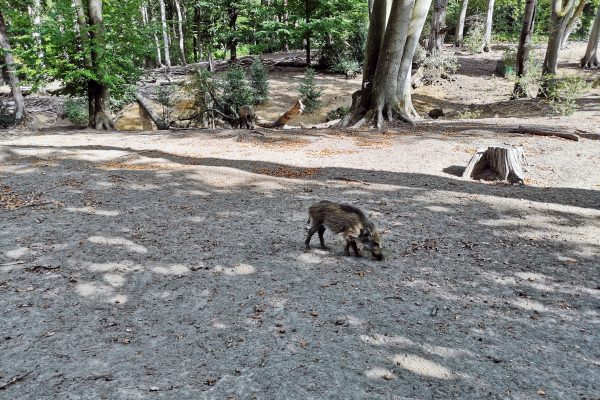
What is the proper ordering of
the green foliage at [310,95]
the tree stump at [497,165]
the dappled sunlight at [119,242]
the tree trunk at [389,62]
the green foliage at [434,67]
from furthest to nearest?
the green foliage at [434,67] < the green foliage at [310,95] < the tree trunk at [389,62] < the tree stump at [497,165] < the dappled sunlight at [119,242]

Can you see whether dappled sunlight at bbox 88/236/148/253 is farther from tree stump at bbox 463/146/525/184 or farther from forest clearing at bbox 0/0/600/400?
tree stump at bbox 463/146/525/184

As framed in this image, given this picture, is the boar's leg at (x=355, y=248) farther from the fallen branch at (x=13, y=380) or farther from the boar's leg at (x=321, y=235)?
the fallen branch at (x=13, y=380)

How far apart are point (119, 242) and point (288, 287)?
2.46 meters

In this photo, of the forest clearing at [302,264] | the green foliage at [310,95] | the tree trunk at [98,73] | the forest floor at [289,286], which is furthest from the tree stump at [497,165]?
the green foliage at [310,95]

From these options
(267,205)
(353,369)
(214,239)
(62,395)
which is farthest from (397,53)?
(62,395)

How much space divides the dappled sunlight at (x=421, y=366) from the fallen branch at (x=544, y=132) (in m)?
9.70

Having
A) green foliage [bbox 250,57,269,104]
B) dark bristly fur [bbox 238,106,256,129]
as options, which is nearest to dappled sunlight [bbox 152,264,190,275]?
dark bristly fur [bbox 238,106,256,129]

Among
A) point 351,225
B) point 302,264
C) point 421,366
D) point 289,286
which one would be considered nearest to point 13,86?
point 302,264

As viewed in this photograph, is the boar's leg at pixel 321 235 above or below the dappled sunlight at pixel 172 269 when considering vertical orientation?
above

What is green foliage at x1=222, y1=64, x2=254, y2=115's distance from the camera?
19.0 meters

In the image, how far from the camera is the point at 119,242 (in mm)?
5363

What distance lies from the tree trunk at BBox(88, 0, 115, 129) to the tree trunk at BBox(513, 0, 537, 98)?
661 inches

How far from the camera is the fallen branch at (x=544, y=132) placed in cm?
1052

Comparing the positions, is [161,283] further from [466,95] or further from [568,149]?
[466,95]
